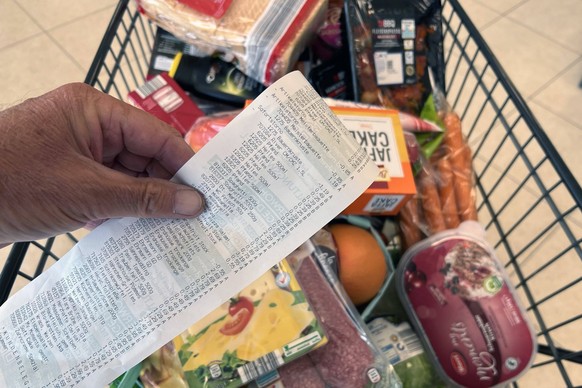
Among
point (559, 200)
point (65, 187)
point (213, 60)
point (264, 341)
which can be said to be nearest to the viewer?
point (65, 187)

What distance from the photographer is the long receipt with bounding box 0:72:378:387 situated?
1.32 ft

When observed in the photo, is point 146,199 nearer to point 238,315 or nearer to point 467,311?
point 238,315

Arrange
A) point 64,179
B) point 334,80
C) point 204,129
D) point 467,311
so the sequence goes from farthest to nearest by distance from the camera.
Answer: point 334,80, point 204,129, point 467,311, point 64,179

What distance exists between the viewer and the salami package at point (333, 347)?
0.59 m

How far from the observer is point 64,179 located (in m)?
0.40

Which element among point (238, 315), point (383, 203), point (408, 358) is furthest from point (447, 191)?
point (238, 315)

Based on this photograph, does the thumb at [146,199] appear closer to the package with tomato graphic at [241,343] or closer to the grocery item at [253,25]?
the package with tomato graphic at [241,343]

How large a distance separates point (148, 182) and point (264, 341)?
258 mm

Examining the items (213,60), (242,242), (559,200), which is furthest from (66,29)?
(559,200)

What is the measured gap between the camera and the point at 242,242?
42cm

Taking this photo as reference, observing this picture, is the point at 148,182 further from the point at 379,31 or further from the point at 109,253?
the point at 379,31

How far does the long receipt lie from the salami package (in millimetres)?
222

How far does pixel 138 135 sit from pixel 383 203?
0.36 metres

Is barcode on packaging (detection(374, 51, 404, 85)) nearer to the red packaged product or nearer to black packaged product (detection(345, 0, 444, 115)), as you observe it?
black packaged product (detection(345, 0, 444, 115))
